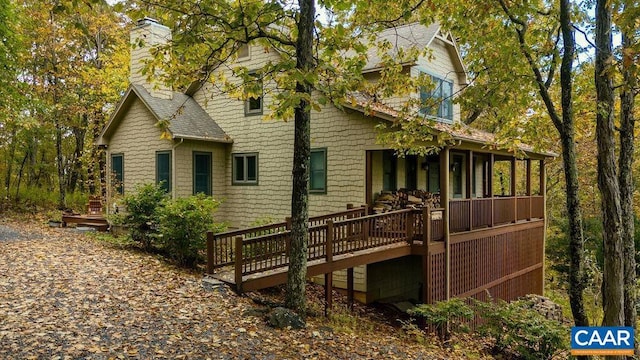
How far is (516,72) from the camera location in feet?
32.4

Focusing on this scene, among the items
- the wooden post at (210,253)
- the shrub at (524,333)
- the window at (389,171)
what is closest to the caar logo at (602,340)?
the shrub at (524,333)

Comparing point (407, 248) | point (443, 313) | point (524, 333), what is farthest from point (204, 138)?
point (524, 333)

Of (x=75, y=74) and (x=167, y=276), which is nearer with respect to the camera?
(x=167, y=276)

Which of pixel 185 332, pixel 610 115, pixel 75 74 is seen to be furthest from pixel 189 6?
pixel 75 74

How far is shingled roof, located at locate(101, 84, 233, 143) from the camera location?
13703 millimetres

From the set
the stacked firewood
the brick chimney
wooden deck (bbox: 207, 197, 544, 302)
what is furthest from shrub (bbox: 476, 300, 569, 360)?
the brick chimney

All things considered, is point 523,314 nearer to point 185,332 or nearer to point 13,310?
point 185,332

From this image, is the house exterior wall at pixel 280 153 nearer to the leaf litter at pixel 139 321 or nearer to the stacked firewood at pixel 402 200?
the stacked firewood at pixel 402 200

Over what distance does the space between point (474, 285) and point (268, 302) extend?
268 inches

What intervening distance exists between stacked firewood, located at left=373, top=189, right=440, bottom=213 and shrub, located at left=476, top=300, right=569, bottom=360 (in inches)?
130

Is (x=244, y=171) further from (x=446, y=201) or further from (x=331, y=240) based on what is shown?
(x=446, y=201)

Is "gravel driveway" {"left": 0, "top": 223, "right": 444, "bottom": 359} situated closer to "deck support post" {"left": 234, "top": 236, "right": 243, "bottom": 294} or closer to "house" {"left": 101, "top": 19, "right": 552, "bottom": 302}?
"deck support post" {"left": 234, "top": 236, "right": 243, "bottom": 294}

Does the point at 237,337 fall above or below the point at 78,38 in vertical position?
below

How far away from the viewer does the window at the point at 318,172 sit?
12945 mm
